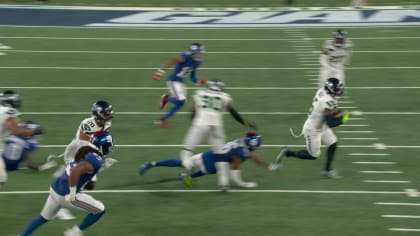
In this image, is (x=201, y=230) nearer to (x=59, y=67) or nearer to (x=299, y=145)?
(x=299, y=145)

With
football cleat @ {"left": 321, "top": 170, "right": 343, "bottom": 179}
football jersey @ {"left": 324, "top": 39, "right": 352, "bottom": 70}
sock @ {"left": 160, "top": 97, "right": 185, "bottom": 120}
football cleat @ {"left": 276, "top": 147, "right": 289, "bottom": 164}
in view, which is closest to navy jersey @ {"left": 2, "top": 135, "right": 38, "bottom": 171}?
sock @ {"left": 160, "top": 97, "right": 185, "bottom": 120}

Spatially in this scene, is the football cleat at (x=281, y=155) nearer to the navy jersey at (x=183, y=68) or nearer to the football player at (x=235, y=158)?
the football player at (x=235, y=158)

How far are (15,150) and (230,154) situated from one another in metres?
3.30

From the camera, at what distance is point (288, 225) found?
31.3ft

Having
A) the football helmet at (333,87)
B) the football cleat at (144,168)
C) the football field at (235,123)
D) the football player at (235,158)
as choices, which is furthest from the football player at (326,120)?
the football cleat at (144,168)

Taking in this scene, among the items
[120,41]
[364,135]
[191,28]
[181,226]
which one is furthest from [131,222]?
[191,28]

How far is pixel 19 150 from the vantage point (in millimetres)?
11414

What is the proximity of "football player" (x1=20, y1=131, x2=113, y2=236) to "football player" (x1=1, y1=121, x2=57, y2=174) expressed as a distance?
110 inches

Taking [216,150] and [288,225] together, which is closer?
[288,225]

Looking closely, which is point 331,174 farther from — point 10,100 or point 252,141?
point 10,100

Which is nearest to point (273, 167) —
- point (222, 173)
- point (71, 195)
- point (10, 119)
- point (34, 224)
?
point (222, 173)

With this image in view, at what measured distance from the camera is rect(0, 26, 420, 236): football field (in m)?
9.81

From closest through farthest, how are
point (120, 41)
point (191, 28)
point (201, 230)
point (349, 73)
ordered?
1. point (201, 230)
2. point (349, 73)
3. point (120, 41)
4. point (191, 28)

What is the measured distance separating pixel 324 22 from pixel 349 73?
670 cm
